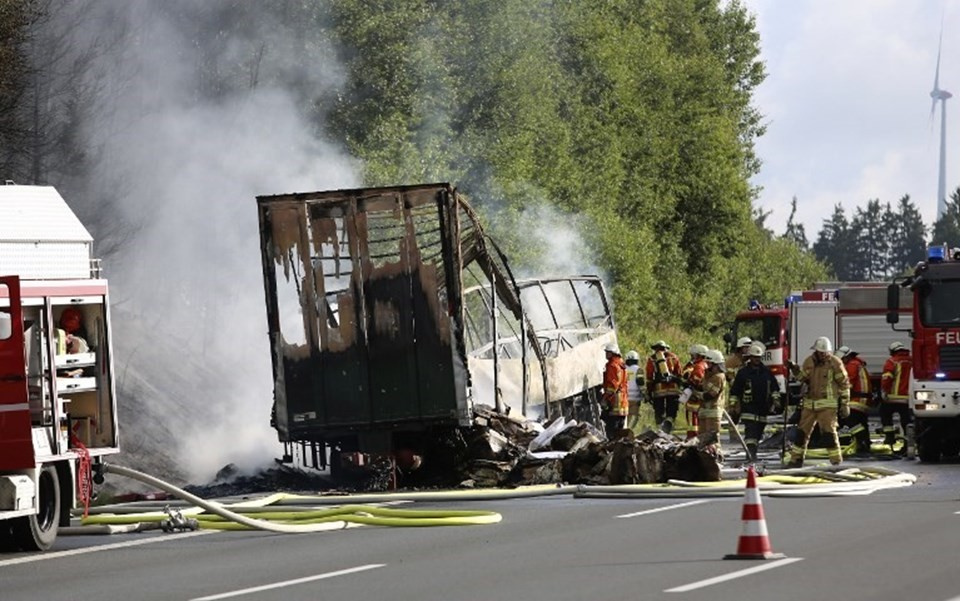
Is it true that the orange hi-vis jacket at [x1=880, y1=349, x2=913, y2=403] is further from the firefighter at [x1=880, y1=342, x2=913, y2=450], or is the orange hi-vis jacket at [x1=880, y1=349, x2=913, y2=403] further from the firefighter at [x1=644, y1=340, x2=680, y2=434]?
the firefighter at [x1=644, y1=340, x2=680, y2=434]

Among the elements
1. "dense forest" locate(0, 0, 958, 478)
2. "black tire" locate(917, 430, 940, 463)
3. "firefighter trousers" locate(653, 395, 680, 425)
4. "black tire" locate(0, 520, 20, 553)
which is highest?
"dense forest" locate(0, 0, 958, 478)

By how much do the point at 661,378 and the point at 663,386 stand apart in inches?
5.0

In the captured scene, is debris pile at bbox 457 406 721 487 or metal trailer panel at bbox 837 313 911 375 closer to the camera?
debris pile at bbox 457 406 721 487

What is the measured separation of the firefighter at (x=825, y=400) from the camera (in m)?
23.4

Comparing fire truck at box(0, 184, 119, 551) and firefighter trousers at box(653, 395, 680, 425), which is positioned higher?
fire truck at box(0, 184, 119, 551)

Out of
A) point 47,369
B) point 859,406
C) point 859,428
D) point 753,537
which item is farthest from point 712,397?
point 753,537

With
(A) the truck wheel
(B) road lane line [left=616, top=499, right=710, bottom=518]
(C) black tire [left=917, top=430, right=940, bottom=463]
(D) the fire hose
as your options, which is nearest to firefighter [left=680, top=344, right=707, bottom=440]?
(C) black tire [left=917, top=430, right=940, bottom=463]

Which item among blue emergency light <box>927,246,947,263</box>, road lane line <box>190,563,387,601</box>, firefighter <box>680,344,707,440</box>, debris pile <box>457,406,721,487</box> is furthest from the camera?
blue emergency light <box>927,246,947,263</box>

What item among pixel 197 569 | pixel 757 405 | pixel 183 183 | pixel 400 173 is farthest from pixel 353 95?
pixel 197 569

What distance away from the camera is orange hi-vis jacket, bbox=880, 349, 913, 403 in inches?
1090

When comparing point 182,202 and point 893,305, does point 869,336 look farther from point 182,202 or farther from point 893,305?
point 893,305

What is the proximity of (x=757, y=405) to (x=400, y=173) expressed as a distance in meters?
13.5

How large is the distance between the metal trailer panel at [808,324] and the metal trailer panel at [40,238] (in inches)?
1020

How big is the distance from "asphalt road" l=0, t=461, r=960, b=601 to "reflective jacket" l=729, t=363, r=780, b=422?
611cm
